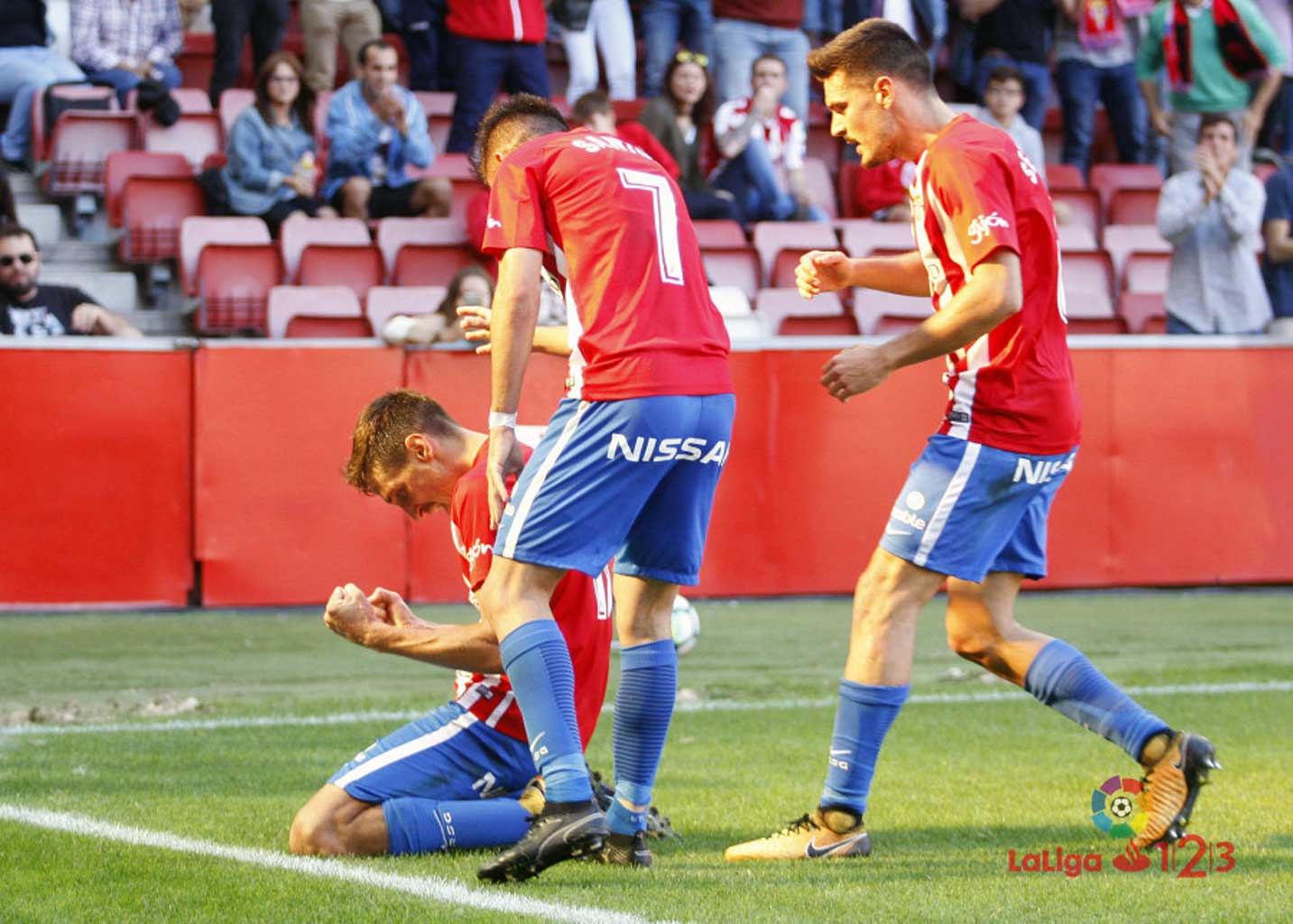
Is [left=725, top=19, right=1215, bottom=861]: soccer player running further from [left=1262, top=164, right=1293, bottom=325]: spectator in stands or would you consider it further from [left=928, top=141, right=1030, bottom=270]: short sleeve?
[left=1262, top=164, right=1293, bottom=325]: spectator in stands

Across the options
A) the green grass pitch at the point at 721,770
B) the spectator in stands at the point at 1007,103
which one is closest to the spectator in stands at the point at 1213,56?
the spectator in stands at the point at 1007,103

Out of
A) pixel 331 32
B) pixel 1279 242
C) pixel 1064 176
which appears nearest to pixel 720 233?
pixel 331 32

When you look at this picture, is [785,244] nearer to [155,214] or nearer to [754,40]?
[754,40]

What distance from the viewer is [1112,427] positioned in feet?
35.0

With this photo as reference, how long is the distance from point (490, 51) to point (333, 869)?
29.5 ft

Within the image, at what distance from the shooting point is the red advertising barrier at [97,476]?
943 cm

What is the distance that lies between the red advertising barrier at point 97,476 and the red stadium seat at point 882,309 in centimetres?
466

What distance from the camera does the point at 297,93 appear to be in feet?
40.5

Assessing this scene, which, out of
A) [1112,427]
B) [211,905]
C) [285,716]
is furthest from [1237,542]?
[211,905]

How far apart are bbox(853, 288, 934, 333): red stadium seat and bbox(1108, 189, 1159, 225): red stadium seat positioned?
2.88 meters

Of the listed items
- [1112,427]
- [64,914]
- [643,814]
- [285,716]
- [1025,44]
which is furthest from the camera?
[1025,44]

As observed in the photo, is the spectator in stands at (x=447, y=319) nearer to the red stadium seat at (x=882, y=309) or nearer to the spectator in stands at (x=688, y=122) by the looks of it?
the spectator in stands at (x=688, y=122)

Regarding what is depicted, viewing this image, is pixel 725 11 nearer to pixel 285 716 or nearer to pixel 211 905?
pixel 285 716

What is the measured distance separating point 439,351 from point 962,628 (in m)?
5.49
